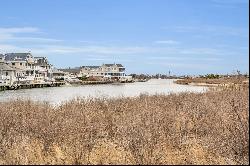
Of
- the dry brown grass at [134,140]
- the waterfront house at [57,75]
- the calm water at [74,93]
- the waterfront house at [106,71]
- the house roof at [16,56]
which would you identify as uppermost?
the house roof at [16,56]

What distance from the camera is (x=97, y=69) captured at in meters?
160

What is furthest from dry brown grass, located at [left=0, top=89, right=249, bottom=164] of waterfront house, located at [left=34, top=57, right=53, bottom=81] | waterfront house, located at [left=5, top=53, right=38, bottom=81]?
waterfront house, located at [left=34, top=57, right=53, bottom=81]

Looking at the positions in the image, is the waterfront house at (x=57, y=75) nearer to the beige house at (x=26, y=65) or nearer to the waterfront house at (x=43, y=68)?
the waterfront house at (x=43, y=68)

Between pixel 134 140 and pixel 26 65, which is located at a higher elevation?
pixel 26 65

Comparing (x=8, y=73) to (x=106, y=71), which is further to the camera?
(x=106, y=71)

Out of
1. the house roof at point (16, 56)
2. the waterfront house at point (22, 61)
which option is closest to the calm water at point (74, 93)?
the waterfront house at point (22, 61)

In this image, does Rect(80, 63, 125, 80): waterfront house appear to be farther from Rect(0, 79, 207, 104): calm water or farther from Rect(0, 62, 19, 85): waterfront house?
Rect(0, 79, 207, 104): calm water

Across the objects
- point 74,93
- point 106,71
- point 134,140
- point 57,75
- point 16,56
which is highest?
point 16,56

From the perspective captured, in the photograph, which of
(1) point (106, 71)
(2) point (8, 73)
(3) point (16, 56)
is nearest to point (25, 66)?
(3) point (16, 56)

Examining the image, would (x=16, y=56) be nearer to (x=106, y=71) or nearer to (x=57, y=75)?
(x=57, y=75)

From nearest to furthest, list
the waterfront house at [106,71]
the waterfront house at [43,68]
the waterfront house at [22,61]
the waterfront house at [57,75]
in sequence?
the waterfront house at [22,61] < the waterfront house at [43,68] < the waterfront house at [57,75] < the waterfront house at [106,71]

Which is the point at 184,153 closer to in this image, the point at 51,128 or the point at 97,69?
the point at 51,128

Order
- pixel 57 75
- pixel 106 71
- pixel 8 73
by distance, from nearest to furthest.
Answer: pixel 8 73 → pixel 57 75 → pixel 106 71

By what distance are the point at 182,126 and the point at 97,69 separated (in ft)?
483
